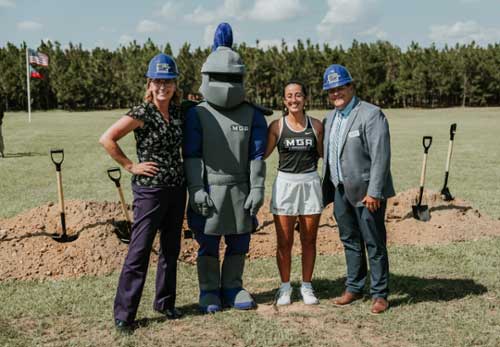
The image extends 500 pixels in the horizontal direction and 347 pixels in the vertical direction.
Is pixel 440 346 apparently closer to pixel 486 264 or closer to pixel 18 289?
pixel 486 264

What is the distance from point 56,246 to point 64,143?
18571 millimetres

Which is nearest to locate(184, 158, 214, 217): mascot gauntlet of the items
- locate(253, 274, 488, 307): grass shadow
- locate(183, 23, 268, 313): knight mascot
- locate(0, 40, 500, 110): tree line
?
locate(183, 23, 268, 313): knight mascot

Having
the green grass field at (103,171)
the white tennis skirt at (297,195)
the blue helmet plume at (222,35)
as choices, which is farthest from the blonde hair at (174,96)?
the green grass field at (103,171)

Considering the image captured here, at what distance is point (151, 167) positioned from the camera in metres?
4.40

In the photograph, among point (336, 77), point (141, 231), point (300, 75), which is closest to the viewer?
point (141, 231)

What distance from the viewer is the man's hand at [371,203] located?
4742 millimetres

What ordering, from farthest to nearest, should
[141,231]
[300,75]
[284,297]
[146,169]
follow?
1. [300,75]
2. [284,297]
3. [141,231]
4. [146,169]

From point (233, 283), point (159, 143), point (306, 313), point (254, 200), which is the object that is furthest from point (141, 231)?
point (306, 313)

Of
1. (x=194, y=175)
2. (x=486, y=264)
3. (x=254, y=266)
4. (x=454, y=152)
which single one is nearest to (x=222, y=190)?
(x=194, y=175)

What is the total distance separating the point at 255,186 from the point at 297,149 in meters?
0.50

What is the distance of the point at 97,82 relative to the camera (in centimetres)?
7269

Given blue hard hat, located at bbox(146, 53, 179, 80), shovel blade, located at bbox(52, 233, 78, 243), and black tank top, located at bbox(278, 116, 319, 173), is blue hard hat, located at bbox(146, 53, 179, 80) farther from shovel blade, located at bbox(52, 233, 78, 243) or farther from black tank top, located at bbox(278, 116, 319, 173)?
shovel blade, located at bbox(52, 233, 78, 243)

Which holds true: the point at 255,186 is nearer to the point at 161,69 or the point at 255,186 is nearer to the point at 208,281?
the point at 208,281

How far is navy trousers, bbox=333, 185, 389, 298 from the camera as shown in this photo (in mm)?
4906
